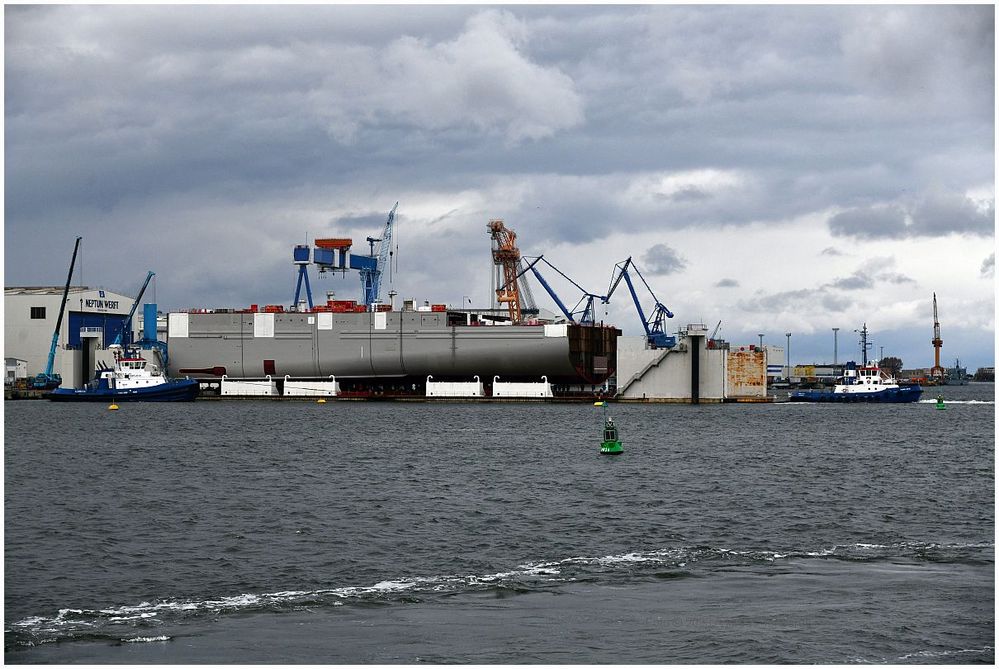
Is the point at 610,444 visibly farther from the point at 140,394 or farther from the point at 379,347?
the point at 140,394

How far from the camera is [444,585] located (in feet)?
72.6

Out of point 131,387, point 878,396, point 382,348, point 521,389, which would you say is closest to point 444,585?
point 131,387

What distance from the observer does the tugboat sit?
108m

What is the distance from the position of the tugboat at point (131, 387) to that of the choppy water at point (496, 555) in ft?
182

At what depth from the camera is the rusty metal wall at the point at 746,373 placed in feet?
364

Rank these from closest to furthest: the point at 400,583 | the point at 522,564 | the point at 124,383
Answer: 1. the point at 400,583
2. the point at 522,564
3. the point at 124,383

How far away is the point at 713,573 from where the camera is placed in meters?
23.3

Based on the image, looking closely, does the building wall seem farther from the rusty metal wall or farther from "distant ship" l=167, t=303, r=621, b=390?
"distant ship" l=167, t=303, r=621, b=390

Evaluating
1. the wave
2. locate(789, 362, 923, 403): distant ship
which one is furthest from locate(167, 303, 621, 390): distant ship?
the wave

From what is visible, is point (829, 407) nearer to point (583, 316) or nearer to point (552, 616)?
point (583, 316)

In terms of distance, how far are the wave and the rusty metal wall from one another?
84840mm

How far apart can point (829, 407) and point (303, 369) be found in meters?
56.6

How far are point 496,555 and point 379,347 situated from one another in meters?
91.4

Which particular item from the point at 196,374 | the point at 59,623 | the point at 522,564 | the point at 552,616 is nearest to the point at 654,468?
the point at 522,564
